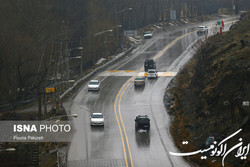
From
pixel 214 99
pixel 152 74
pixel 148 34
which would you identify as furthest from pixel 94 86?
pixel 148 34

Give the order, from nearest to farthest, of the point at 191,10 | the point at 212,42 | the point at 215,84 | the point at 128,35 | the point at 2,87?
1. the point at 215,84
2. the point at 212,42
3. the point at 2,87
4. the point at 128,35
5. the point at 191,10

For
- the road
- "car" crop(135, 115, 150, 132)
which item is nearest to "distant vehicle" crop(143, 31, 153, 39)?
the road

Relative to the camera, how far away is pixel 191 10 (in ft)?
552

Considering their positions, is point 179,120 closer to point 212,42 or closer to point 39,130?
point 39,130

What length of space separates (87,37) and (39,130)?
245 feet

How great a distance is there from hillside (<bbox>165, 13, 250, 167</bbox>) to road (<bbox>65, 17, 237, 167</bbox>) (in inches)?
74.0

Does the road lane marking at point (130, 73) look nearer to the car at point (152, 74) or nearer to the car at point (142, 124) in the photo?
the car at point (152, 74)

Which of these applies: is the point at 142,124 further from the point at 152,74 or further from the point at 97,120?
the point at 152,74

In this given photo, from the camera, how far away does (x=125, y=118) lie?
186ft

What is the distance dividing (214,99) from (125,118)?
11201 mm

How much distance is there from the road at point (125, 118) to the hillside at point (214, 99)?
1881 mm

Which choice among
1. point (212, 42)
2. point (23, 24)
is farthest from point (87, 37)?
point (212, 42)

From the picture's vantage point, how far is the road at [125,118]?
141ft

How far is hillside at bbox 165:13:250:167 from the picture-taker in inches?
1736
